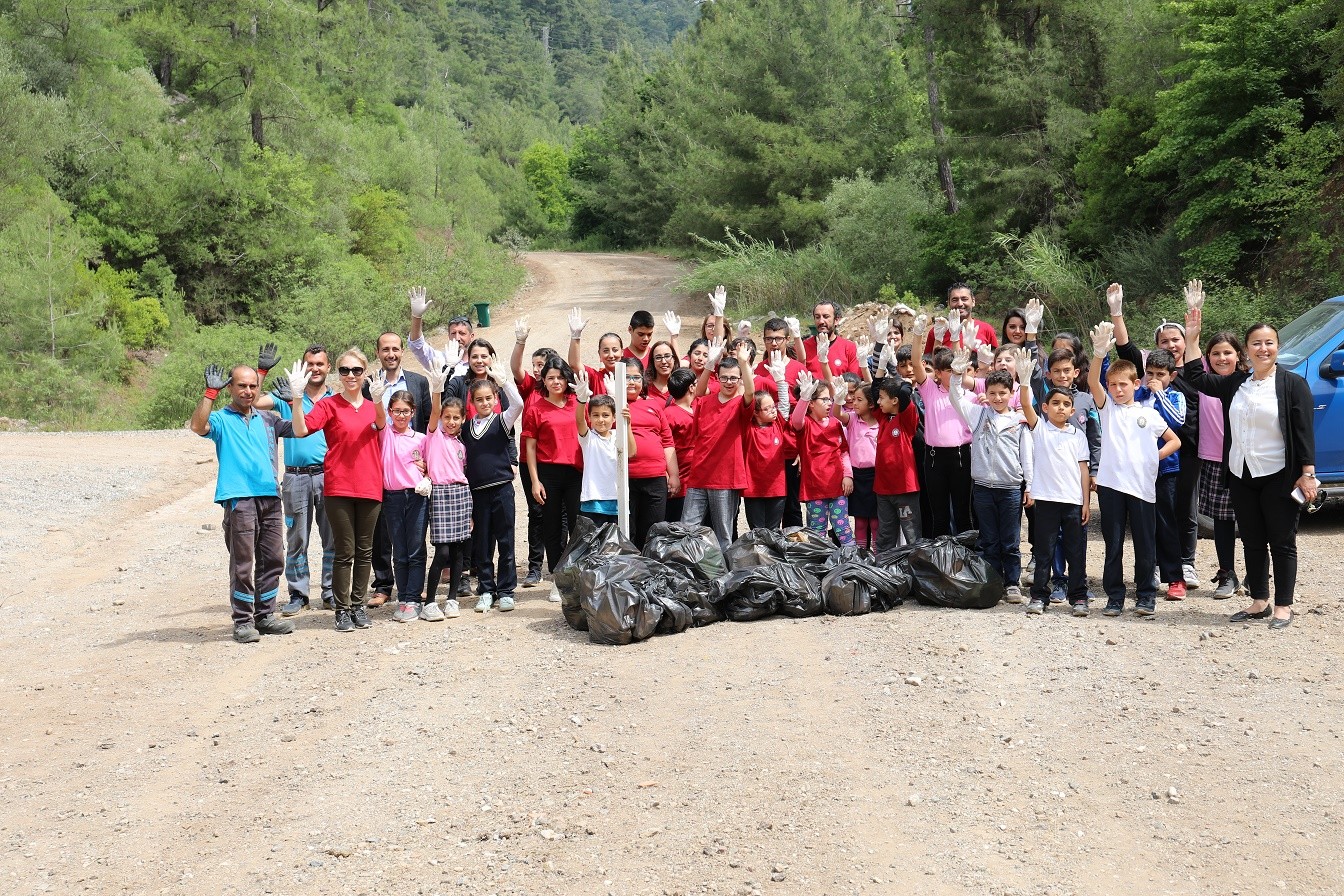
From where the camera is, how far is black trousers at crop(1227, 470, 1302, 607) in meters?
7.63

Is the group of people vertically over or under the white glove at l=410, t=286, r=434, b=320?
under

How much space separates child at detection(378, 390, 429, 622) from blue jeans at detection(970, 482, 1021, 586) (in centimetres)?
379

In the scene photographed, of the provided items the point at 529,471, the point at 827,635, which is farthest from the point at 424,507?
the point at 827,635

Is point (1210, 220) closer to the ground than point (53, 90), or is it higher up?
closer to the ground

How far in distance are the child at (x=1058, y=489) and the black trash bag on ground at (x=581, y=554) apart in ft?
8.73

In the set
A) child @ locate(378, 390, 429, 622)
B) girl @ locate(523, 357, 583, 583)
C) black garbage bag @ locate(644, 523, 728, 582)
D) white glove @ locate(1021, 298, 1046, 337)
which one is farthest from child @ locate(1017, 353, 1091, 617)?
child @ locate(378, 390, 429, 622)

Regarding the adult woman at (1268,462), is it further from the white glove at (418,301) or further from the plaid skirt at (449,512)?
the white glove at (418,301)

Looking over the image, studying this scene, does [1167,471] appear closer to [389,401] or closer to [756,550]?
[756,550]

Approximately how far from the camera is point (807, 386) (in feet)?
29.7

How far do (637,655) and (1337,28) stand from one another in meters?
15.2

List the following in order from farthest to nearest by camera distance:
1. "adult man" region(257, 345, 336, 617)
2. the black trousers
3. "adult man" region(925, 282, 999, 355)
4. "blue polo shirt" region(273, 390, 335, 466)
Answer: "adult man" region(925, 282, 999, 355), "blue polo shirt" region(273, 390, 335, 466), "adult man" region(257, 345, 336, 617), the black trousers

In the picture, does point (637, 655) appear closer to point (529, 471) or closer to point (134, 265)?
point (529, 471)

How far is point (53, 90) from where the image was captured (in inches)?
1473

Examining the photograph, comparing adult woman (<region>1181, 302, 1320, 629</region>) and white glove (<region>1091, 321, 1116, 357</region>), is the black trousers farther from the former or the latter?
white glove (<region>1091, 321, 1116, 357</region>)
